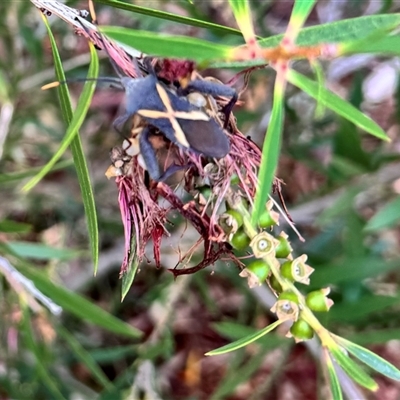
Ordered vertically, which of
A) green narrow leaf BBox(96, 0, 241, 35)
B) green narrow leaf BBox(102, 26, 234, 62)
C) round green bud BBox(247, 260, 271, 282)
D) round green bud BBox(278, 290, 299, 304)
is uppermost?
green narrow leaf BBox(96, 0, 241, 35)

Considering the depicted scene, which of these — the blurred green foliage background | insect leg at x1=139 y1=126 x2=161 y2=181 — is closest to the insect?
insect leg at x1=139 y1=126 x2=161 y2=181

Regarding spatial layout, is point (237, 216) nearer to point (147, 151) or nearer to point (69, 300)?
point (147, 151)

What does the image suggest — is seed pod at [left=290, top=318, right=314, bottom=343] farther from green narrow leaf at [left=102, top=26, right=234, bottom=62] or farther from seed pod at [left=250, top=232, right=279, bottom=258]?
green narrow leaf at [left=102, top=26, right=234, bottom=62]

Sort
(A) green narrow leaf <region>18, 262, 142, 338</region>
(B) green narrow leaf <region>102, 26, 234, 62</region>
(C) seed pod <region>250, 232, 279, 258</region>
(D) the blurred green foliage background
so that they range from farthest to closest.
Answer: (D) the blurred green foliage background < (A) green narrow leaf <region>18, 262, 142, 338</region> < (C) seed pod <region>250, 232, 279, 258</region> < (B) green narrow leaf <region>102, 26, 234, 62</region>

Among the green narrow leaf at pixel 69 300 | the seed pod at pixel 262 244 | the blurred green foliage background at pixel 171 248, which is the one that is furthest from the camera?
the blurred green foliage background at pixel 171 248

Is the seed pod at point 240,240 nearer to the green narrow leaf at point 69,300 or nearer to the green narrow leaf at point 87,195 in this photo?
the green narrow leaf at point 87,195

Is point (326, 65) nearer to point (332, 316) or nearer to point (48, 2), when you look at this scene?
point (332, 316)

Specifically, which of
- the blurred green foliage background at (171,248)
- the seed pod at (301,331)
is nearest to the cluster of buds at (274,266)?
the seed pod at (301,331)
